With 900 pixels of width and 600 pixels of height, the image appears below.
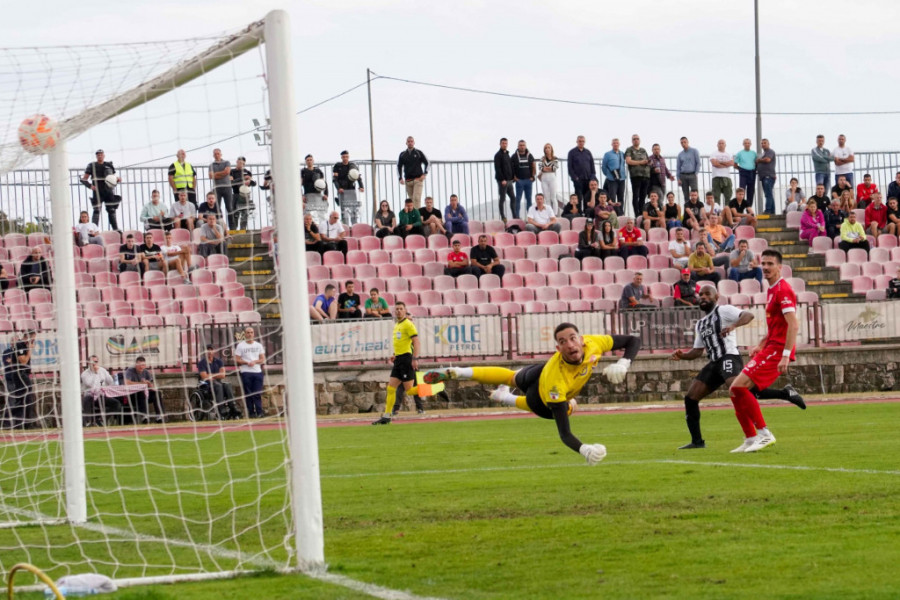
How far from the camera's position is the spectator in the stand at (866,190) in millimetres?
32156

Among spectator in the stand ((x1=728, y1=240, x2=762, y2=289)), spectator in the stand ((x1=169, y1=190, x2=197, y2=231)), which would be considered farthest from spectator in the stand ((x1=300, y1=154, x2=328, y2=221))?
spectator in the stand ((x1=169, y1=190, x2=197, y2=231))

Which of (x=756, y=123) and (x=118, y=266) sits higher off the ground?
(x=756, y=123)

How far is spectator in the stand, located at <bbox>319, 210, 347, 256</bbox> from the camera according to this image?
1133 inches

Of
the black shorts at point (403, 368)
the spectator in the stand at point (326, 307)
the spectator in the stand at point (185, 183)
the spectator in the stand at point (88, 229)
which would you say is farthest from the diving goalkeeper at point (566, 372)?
the spectator in the stand at point (88, 229)

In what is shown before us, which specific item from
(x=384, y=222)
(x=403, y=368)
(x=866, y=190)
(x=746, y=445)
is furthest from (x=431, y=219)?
(x=746, y=445)

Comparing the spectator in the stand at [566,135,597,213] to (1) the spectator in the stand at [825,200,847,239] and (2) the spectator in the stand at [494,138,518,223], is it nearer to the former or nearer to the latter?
(2) the spectator in the stand at [494,138,518,223]

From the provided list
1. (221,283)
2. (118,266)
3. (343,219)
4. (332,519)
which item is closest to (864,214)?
(343,219)

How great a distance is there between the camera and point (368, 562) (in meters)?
7.13

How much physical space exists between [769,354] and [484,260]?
1561 centimetres

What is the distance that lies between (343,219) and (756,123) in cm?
1410

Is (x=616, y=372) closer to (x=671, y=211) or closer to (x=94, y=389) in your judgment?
(x=94, y=389)

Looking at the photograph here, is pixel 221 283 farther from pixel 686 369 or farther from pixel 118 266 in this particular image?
pixel 686 369

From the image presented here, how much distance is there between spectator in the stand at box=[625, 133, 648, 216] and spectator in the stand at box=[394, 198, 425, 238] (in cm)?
544

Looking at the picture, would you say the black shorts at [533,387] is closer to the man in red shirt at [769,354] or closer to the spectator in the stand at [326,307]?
the man in red shirt at [769,354]
